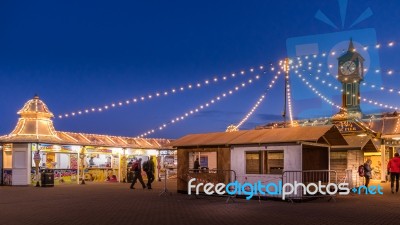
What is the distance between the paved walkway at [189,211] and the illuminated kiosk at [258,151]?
151 cm

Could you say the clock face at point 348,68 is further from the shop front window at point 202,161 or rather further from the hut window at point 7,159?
the hut window at point 7,159

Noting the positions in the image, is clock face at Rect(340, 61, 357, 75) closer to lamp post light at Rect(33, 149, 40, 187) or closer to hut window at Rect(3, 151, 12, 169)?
lamp post light at Rect(33, 149, 40, 187)

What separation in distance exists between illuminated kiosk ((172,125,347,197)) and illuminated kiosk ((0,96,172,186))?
7.32m

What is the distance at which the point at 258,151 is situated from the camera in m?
17.8

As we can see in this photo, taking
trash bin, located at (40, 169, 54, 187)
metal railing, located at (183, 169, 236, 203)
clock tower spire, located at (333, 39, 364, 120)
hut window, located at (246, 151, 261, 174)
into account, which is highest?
clock tower spire, located at (333, 39, 364, 120)

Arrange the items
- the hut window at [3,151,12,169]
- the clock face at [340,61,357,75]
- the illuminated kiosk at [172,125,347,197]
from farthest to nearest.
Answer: the clock face at [340,61,357,75]
the hut window at [3,151,12,169]
the illuminated kiosk at [172,125,347,197]

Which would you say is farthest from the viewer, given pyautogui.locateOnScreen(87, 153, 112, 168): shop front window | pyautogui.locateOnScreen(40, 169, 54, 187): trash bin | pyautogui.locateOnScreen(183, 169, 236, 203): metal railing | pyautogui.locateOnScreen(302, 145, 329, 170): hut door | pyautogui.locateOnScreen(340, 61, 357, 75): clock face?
pyautogui.locateOnScreen(340, 61, 357, 75): clock face

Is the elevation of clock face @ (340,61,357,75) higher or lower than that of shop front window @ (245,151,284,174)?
higher

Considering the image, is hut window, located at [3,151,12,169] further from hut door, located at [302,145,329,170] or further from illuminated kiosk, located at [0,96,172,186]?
hut door, located at [302,145,329,170]

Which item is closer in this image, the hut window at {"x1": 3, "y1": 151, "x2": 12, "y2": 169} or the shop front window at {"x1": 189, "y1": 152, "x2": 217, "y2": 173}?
the shop front window at {"x1": 189, "y1": 152, "x2": 217, "y2": 173}

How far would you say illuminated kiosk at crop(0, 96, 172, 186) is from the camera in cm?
2577

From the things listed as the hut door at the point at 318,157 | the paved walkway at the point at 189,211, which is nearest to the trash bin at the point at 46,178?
the paved walkway at the point at 189,211

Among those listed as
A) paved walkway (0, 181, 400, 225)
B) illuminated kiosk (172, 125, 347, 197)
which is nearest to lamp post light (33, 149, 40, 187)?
paved walkway (0, 181, 400, 225)

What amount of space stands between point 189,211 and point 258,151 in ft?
18.3
